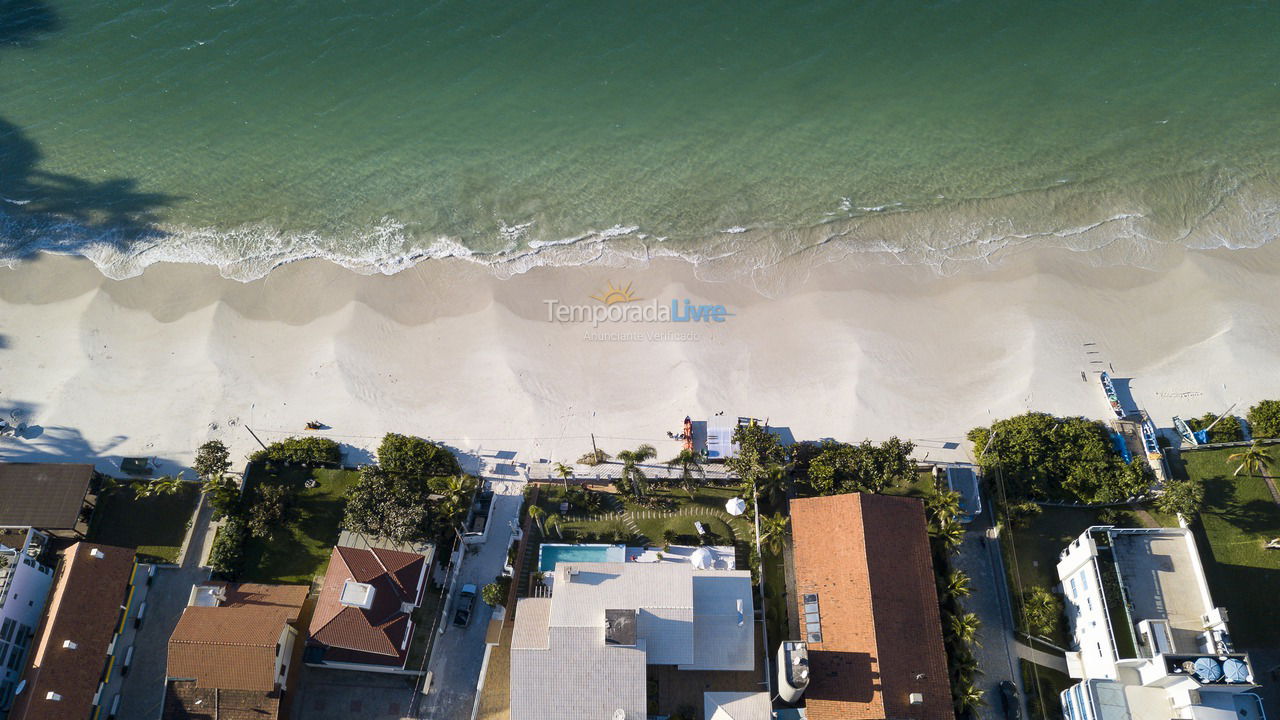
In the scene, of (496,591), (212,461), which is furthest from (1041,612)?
(212,461)

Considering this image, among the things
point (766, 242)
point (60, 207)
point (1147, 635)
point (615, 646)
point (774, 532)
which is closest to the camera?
point (1147, 635)

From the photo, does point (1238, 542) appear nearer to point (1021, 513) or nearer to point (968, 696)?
point (1021, 513)

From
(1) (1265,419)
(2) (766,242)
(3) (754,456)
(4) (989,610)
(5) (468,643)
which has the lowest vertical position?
(5) (468,643)

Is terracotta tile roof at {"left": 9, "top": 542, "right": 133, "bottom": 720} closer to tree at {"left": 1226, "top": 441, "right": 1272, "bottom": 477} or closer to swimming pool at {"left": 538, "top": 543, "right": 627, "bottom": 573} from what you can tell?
swimming pool at {"left": 538, "top": 543, "right": 627, "bottom": 573}

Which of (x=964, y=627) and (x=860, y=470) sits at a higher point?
(x=860, y=470)

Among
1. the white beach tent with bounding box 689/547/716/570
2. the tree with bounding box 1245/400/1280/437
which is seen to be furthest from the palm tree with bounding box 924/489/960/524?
the tree with bounding box 1245/400/1280/437

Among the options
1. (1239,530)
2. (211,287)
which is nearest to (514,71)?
(211,287)

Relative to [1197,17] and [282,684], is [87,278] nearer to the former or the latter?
[282,684]
